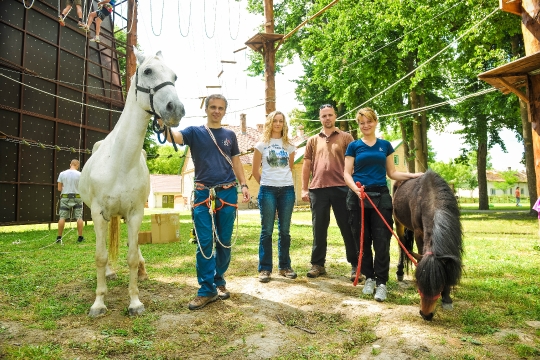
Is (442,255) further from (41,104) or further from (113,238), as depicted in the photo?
(41,104)

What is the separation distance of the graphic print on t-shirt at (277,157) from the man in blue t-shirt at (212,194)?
741mm

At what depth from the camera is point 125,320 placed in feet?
10.7

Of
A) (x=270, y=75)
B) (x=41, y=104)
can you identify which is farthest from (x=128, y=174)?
(x=41, y=104)

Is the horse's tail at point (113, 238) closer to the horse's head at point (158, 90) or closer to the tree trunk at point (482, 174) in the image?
the horse's head at point (158, 90)

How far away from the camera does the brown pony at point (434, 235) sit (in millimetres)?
2938

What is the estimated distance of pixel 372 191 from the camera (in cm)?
402

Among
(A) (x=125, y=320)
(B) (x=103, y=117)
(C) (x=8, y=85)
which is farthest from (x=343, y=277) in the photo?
(B) (x=103, y=117)

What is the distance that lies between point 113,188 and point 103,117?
1343 cm

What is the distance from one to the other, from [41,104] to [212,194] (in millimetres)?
11453

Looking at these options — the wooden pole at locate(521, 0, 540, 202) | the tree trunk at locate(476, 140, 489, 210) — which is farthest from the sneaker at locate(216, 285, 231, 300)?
the tree trunk at locate(476, 140, 489, 210)

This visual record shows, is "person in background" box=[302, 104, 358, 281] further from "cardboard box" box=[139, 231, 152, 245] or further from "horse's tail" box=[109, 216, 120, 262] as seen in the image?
"cardboard box" box=[139, 231, 152, 245]

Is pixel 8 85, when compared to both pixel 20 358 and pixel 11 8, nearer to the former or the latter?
pixel 11 8

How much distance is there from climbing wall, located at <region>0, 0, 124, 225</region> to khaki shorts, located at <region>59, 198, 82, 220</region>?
131 inches

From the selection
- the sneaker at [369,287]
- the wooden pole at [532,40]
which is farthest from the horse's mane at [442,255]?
the wooden pole at [532,40]
